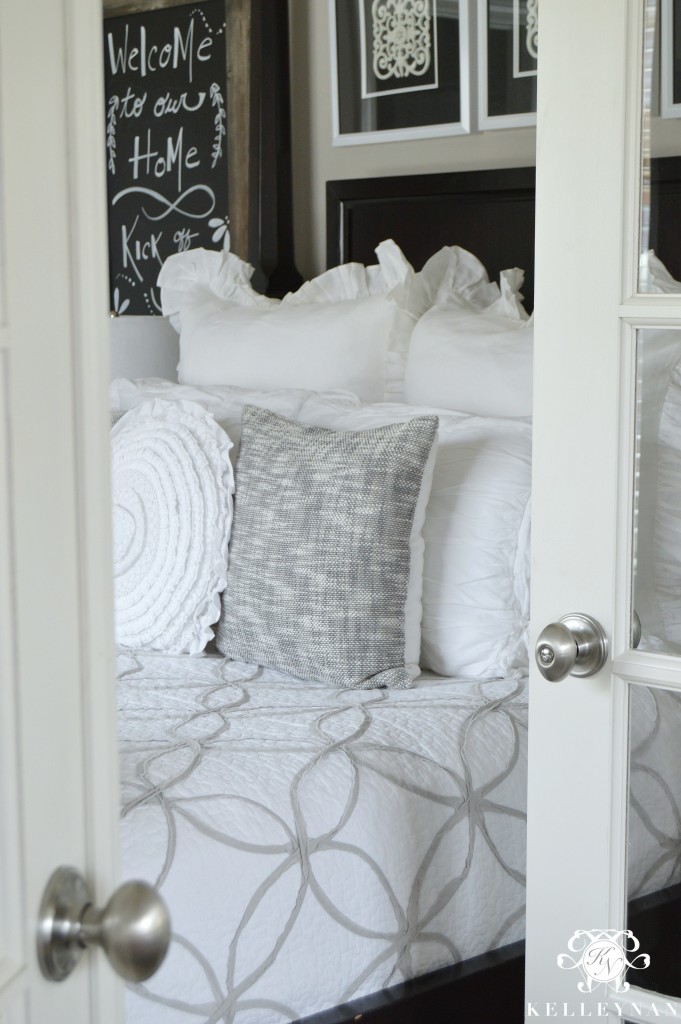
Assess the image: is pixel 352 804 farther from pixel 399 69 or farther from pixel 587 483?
pixel 399 69

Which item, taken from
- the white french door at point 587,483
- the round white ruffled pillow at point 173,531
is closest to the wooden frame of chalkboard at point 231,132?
the round white ruffled pillow at point 173,531

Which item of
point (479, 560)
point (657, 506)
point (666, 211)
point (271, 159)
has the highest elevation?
point (271, 159)

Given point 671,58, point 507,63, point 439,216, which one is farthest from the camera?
point 439,216

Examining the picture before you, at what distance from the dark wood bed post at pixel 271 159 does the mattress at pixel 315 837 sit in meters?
1.26

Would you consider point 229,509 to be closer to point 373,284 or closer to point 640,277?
point 373,284

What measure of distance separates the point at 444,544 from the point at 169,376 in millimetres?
1249

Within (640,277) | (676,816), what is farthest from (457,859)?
(640,277)

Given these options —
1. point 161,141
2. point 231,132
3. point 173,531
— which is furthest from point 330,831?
point 161,141

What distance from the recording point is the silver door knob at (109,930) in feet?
1.99

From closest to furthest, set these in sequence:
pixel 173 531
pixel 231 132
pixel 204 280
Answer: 1. pixel 173 531
2. pixel 204 280
3. pixel 231 132

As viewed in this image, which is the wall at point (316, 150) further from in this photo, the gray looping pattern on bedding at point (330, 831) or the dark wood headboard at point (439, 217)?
the gray looping pattern on bedding at point (330, 831)

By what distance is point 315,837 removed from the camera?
1.42m

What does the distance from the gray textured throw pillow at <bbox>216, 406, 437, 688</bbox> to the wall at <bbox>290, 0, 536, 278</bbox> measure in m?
0.95

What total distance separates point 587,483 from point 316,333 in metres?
1.19
